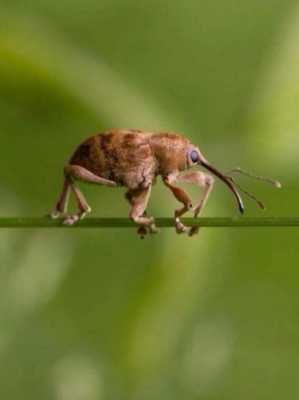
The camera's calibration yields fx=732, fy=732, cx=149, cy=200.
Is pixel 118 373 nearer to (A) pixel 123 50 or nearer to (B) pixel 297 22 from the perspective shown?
(B) pixel 297 22

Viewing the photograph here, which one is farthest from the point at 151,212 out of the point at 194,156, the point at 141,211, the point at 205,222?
the point at 205,222

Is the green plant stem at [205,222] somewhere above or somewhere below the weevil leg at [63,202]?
above

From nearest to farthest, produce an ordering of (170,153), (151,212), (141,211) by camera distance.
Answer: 1. (141,211)
2. (170,153)
3. (151,212)

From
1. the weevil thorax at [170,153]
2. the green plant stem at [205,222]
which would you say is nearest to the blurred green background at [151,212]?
the weevil thorax at [170,153]

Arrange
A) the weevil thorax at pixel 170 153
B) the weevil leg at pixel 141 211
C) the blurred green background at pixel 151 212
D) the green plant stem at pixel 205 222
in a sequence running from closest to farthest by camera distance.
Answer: the green plant stem at pixel 205 222, the weevil leg at pixel 141 211, the weevil thorax at pixel 170 153, the blurred green background at pixel 151 212

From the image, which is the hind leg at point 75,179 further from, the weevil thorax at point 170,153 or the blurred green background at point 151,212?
the blurred green background at point 151,212

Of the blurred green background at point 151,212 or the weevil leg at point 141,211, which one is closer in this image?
the weevil leg at point 141,211

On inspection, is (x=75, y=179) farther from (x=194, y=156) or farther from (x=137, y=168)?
(x=194, y=156)

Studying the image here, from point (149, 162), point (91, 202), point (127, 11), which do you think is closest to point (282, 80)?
point (91, 202)
